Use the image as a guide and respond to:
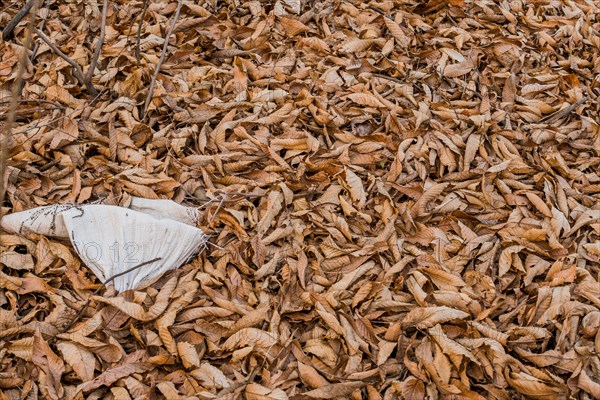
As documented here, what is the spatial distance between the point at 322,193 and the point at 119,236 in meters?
0.73

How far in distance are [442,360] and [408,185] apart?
2.35ft

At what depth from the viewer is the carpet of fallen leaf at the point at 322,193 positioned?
1802mm

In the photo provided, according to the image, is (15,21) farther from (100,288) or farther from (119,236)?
(100,288)

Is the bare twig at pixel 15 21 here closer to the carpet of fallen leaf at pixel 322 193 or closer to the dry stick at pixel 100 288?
the carpet of fallen leaf at pixel 322 193

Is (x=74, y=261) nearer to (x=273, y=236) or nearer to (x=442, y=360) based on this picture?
(x=273, y=236)

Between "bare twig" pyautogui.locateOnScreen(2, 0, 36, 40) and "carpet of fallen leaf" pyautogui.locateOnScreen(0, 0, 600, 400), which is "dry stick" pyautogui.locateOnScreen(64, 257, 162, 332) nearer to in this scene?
"carpet of fallen leaf" pyautogui.locateOnScreen(0, 0, 600, 400)

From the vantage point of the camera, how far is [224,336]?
1867mm

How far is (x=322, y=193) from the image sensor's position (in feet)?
7.36

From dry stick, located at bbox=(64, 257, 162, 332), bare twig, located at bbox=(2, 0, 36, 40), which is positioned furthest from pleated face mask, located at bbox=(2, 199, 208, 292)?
bare twig, located at bbox=(2, 0, 36, 40)

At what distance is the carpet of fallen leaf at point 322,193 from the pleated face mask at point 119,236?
0.18ft

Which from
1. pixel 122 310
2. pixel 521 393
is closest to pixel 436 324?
pixel 521 393

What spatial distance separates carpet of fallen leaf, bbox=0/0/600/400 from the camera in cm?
180

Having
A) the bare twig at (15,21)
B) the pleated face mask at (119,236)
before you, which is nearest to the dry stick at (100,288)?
the pleated face mask at (119,236)

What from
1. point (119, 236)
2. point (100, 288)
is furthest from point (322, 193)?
point (100, 288)
